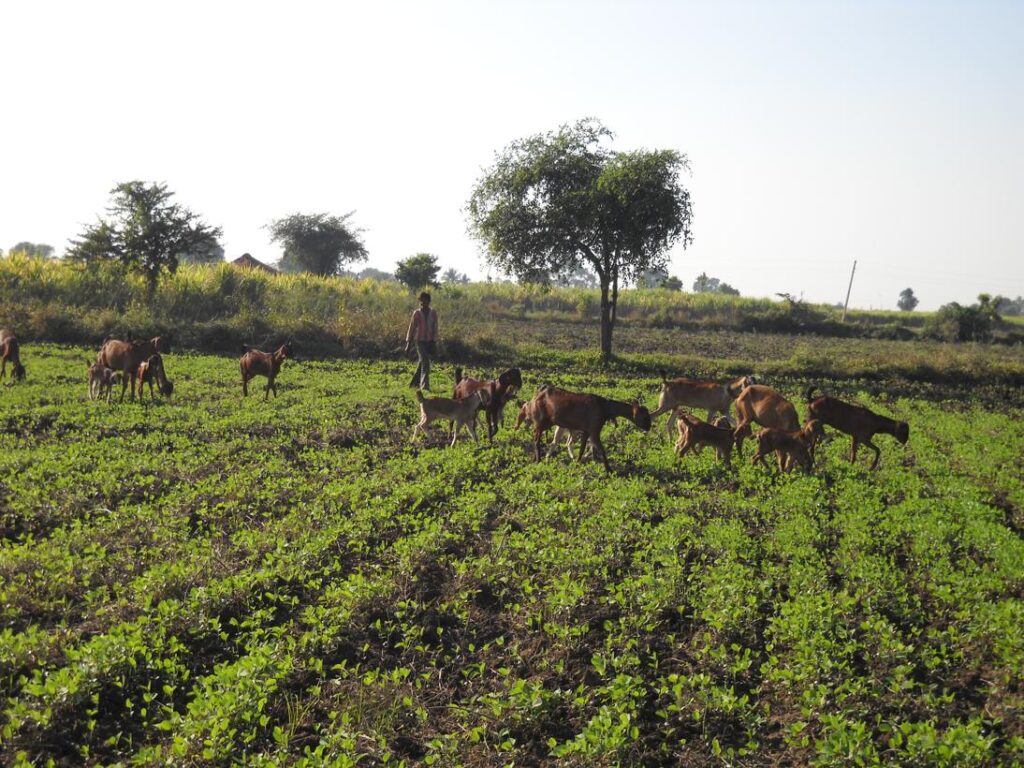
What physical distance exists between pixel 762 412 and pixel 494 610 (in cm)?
852

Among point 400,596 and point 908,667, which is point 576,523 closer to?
point 400,596

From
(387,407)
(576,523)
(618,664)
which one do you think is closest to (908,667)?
(618,664)

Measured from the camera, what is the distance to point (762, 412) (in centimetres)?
1339

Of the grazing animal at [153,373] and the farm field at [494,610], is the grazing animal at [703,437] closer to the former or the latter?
the farm field at [494,610]

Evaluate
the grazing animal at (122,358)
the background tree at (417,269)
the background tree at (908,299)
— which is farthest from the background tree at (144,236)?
the background tree at (908,299)

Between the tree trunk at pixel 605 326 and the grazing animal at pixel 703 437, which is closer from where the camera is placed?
the grazing animal at pixel 703 437

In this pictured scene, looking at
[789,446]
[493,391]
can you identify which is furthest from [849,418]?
[493,391]

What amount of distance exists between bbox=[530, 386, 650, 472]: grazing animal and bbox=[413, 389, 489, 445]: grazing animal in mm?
1353

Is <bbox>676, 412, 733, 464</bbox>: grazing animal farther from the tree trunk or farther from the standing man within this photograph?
the tree trunk

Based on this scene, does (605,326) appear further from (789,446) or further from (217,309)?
(789,446)

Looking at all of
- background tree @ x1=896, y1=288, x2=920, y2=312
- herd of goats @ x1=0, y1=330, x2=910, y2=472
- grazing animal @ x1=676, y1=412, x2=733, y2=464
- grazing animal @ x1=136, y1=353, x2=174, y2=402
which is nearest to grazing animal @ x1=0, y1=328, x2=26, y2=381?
herd of goats @ x1=0, y1=330, x2=910, y2=472

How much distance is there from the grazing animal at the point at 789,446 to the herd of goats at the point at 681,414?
0.05 ft

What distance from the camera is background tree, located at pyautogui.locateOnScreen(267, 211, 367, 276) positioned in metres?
72.8

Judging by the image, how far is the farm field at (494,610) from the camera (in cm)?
478
